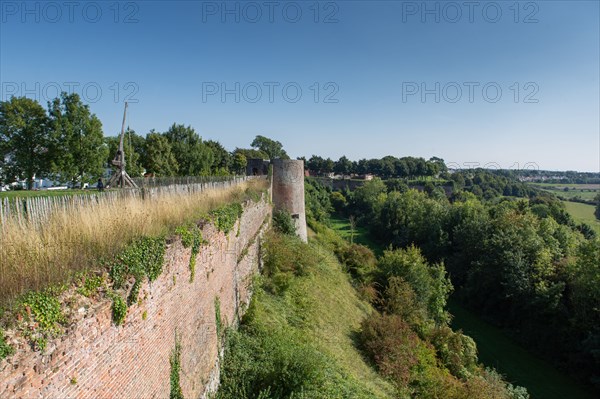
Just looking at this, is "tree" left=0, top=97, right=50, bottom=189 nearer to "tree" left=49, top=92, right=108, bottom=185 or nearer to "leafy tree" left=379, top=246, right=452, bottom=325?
"tree" left=49, top=92, right=108, bottom=185

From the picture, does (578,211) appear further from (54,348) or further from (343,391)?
(54,348)

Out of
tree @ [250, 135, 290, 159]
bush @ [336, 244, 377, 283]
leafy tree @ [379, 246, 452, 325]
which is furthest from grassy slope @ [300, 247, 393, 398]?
tree @ [250, 135, 290, 159]

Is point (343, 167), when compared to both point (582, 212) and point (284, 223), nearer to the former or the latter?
point (582, 212)

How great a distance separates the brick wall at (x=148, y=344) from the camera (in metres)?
3.22

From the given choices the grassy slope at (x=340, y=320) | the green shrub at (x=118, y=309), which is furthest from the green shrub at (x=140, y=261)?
the grassy slope at (x=340, y=320)

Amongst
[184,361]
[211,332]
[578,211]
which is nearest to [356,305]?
[211,332]

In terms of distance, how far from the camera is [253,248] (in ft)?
47.2

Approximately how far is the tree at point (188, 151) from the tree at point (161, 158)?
1.24m

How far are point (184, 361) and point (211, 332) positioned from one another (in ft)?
6.06

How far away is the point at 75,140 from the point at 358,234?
47.8 m

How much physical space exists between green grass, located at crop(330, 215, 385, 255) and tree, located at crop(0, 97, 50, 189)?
3596 cm

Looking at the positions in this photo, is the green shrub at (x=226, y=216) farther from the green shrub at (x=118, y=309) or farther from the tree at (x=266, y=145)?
the tree at (x=266, y=145)

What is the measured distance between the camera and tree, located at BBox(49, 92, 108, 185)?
23594 mm

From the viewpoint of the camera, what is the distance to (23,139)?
2306 centimetres
